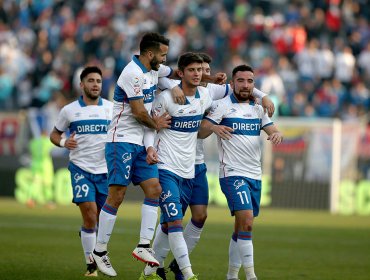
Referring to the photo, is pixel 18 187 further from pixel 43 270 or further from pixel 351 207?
pixel 43 270

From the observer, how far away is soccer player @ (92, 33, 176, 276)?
12211mm

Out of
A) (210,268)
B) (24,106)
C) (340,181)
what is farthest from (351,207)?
(210,268)

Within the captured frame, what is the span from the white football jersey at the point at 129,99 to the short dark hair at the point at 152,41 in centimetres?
20

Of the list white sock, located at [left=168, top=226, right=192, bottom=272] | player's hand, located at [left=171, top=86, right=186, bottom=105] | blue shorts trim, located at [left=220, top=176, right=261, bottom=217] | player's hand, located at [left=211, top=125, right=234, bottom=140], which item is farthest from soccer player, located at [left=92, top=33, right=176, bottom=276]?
blue shorts trim, located at [left=220, top=176, right=261, bottom=217]

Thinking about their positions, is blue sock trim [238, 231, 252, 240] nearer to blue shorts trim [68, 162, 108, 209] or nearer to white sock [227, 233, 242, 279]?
white sock [227, 233, 242, 279]

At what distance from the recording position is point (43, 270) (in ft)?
43.6

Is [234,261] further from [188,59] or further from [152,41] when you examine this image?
[152,41]

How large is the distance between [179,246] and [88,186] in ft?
7.32

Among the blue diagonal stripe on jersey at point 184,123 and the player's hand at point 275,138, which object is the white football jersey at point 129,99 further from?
the player's hand at point 275,138

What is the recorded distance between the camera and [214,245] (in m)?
18.0

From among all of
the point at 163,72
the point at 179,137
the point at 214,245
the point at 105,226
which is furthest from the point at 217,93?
the point at 214,245

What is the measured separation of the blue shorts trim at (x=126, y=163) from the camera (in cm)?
1237

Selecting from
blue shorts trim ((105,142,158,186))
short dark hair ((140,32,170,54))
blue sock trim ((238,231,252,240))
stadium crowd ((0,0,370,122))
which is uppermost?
stadium crowd ((0,0,370,122))

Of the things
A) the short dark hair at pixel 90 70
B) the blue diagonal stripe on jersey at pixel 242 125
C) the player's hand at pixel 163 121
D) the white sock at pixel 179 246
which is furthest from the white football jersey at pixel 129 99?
the short dark hair at pixel 90 70
